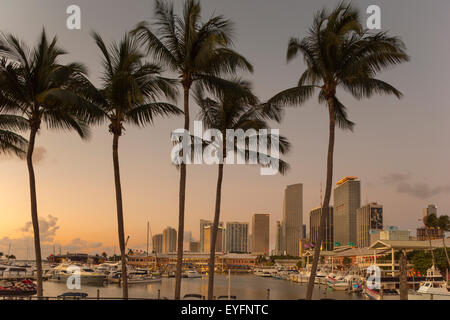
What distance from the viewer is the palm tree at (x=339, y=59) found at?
18.0 m

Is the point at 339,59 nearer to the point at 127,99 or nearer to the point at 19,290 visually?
the point at 127,99

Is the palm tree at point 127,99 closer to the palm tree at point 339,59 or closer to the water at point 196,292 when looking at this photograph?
the palm tree at point 339,59

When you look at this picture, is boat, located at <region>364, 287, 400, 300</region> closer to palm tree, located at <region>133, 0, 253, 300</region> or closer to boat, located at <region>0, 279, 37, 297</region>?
boat, located at <region>0, 279, 37, 297</region>

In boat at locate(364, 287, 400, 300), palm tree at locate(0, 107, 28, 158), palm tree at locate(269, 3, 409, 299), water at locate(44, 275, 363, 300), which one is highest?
palm tree at locate(269, 3, 409, 299)

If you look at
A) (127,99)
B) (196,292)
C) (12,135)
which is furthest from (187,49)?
(196,292)

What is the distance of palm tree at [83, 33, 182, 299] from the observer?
1902cm

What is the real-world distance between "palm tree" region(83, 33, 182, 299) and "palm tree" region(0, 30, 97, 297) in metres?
0.90

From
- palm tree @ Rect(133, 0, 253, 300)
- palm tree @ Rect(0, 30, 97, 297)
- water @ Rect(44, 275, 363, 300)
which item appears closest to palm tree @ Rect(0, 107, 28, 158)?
palm tree @ Rect(0, 30, 97, 297)

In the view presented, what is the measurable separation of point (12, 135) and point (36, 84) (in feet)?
13.4

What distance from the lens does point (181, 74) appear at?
1933cm

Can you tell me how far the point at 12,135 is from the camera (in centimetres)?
2152
